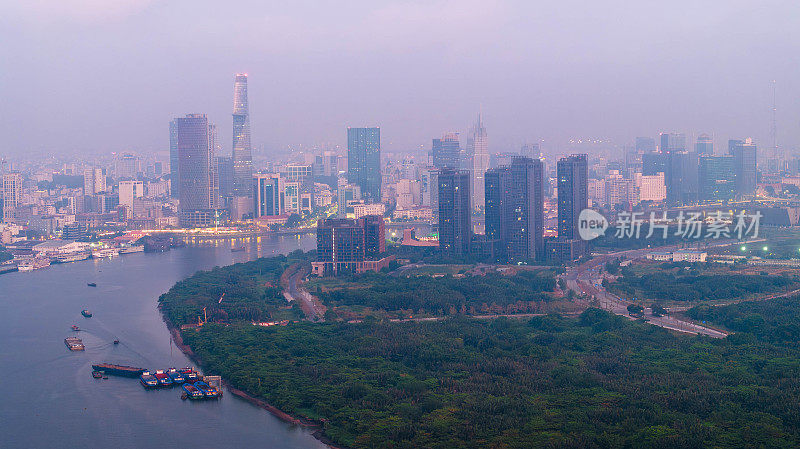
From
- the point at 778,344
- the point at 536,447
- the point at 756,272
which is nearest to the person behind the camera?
the point at 536,447

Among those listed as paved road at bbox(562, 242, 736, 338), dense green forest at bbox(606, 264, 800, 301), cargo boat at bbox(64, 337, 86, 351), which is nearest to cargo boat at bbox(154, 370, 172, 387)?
cargo boat at bbox(64, 337, 86, 351)

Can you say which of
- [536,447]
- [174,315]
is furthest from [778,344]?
[174,315]

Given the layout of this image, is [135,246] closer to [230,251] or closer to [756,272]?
[230,251]

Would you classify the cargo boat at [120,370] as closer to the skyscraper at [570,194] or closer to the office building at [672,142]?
the skyscraper at [570,194]

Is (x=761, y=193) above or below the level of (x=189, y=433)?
above

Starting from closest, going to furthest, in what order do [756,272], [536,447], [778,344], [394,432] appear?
[536,447], [394,432], [778,344], [756,272]

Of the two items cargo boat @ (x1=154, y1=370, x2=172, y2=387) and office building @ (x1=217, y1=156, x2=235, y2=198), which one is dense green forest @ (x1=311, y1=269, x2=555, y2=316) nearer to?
cargo boat @ (x1=154, y1=370, x2=172, y2=387)
